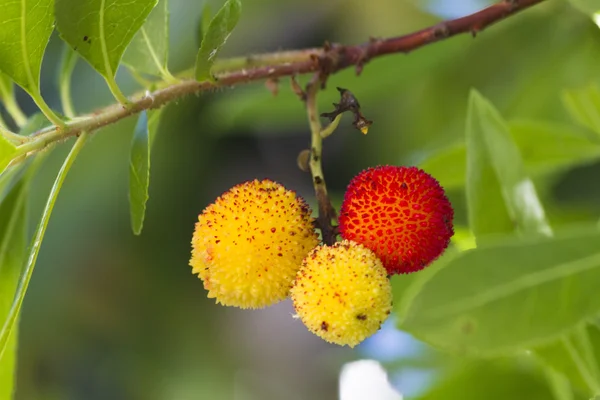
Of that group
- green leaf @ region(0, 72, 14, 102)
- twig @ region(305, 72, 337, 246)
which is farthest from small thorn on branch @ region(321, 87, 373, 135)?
green leaf @ region(0, 72, 14, 102)

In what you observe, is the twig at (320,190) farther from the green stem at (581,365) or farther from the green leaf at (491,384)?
the green leaf at (491,384)

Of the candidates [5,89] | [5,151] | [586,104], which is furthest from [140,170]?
[586,104]

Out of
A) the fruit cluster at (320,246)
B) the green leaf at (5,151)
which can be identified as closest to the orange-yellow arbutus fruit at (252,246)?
the fruit cluster at (320,246)

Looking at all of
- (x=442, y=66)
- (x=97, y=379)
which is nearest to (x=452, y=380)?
(x=442, y=66)

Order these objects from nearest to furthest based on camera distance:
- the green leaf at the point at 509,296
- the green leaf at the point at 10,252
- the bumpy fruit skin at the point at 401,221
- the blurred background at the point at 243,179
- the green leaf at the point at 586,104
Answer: the green leaf at the point at 509,296 → the bumpy fruit skin at the point at 401,221 → the green leaf at the point at 10,252 → the green leaf at the point at 586,104 → the blurred background at the point at 243,179

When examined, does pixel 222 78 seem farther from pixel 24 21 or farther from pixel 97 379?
pixel 97 379

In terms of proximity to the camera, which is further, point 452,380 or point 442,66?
point 442,66
